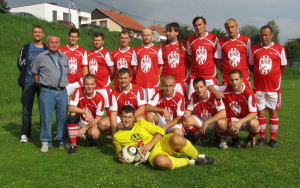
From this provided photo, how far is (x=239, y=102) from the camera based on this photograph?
5.59m

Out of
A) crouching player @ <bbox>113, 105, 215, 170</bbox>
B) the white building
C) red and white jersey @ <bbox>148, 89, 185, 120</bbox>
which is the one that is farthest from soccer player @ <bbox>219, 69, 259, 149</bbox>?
the white building

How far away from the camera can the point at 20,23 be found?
75.8 ft

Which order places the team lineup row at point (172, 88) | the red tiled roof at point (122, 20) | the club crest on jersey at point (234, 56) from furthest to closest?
the red tiled roof at point (122, 20), the club crest on jersey at point (234, 56), the team lineup row at point (172, 88)

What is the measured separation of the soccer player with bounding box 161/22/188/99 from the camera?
20.7 feet

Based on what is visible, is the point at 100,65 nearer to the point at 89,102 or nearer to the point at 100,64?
the point at 100,64

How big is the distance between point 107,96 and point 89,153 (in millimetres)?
1504

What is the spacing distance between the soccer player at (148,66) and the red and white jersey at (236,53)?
4.50 ft

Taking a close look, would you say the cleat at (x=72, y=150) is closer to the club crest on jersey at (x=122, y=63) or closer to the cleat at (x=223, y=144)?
the club crest on jersey at (x=122, y=63)

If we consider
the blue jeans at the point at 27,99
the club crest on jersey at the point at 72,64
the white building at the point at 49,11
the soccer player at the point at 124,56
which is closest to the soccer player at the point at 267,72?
the soccer player at the point at 124,56

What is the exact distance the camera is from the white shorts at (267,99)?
5.84 meters

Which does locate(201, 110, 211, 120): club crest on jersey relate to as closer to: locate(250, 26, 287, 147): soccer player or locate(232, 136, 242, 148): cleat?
locate(232, 136, 242, 148): cleat

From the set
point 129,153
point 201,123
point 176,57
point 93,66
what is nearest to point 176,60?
point 176,57

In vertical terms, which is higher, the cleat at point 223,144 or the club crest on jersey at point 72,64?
the club crest on jersey at point 72,64

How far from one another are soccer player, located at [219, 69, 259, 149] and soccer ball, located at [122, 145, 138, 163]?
189 cm
